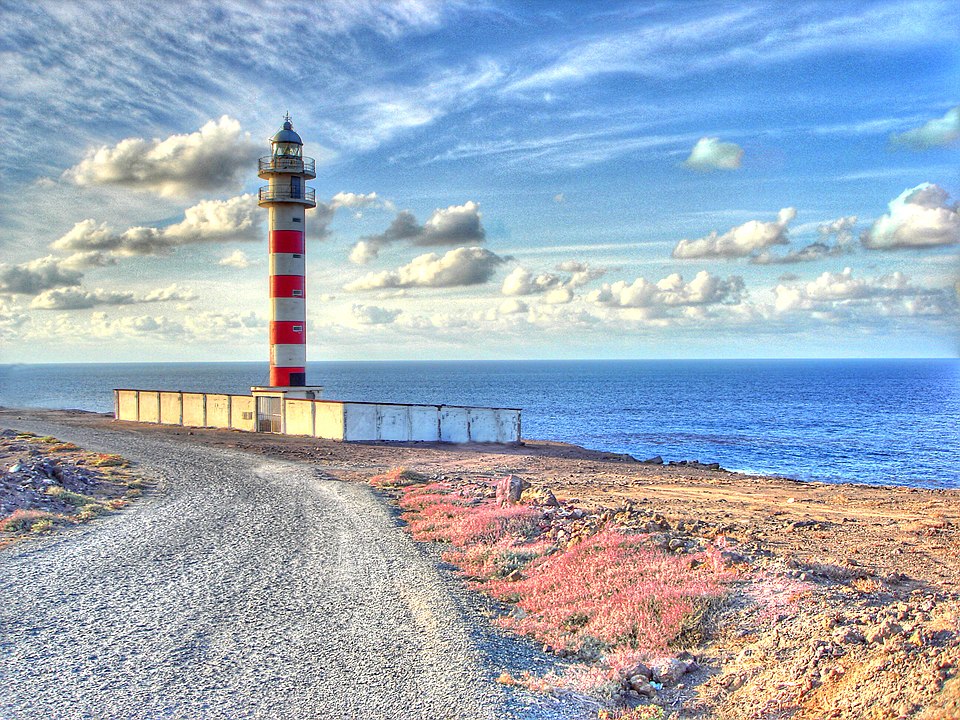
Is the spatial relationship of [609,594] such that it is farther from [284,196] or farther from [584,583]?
[284,196]

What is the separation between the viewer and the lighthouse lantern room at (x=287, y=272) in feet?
122

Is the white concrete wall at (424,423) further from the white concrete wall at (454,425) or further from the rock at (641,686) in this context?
the rock at (641,686)

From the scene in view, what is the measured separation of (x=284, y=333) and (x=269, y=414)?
13.7 feet

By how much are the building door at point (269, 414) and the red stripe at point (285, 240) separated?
7.73 m

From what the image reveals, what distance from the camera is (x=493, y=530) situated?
14.1m

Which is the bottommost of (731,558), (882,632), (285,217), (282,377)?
Answer: (731,558)

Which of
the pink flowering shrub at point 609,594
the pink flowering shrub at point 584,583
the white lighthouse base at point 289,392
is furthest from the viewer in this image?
the white lighthouse base at point 289,392

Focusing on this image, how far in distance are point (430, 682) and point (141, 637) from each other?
3.69m

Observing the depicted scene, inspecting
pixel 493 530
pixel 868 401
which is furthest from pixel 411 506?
pixel 868 401

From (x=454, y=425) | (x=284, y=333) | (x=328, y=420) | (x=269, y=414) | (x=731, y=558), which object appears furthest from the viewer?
(x=284, y=333)

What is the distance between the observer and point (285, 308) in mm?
37156

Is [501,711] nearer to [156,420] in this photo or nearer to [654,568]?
[654,568]

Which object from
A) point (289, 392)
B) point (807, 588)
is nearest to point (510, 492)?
point (807, 588)

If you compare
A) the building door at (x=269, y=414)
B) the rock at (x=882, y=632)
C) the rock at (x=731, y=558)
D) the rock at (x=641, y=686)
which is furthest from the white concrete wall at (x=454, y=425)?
the rock at (x=882, y=632)
